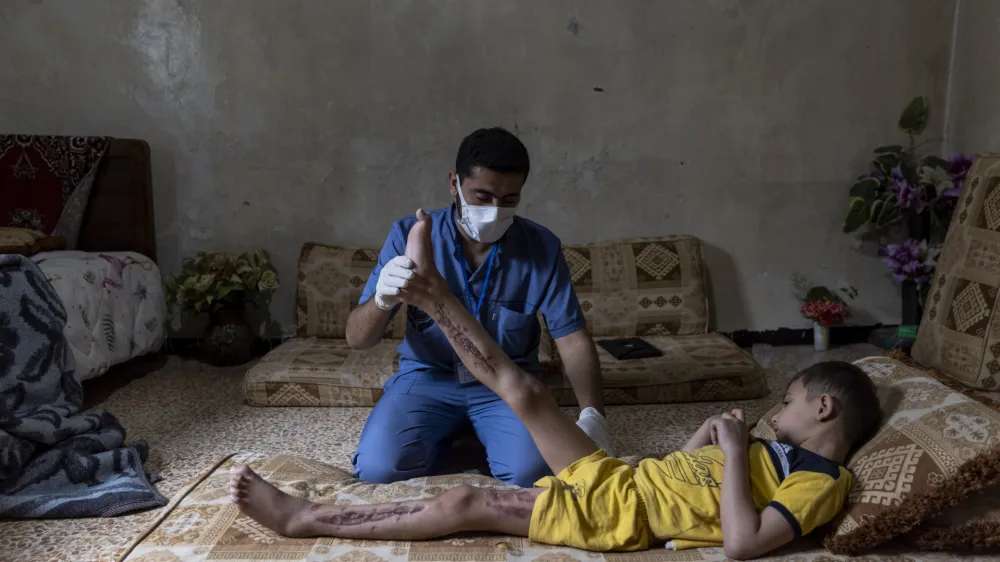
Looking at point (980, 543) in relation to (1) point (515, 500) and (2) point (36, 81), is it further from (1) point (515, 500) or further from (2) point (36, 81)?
(2) point (36, 81)

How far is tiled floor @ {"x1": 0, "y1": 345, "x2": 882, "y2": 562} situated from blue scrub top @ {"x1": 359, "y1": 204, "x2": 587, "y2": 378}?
18.7 inches

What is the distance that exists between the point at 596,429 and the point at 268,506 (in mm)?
752

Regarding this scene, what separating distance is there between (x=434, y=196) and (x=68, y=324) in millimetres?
1484

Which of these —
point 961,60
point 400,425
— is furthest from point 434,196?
point 961,60

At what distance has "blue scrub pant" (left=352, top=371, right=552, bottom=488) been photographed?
1.73m

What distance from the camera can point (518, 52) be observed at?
3.16 m

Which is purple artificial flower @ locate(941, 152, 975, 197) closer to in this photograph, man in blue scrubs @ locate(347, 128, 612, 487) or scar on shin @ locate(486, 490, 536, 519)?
man in blue scrubs @ locate(347, 128, 612, 487)

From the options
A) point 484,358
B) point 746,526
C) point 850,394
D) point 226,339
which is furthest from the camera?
point 226,339

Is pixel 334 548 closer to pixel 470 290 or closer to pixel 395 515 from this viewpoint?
pixel 395 515

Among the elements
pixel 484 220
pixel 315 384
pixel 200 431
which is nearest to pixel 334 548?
pixel 484 220

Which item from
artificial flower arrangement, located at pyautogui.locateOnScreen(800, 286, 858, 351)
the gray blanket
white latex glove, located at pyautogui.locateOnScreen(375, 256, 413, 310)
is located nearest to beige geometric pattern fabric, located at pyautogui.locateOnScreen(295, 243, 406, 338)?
the gray blanket

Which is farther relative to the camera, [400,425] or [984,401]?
[400,425]

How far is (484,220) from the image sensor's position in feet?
5.71

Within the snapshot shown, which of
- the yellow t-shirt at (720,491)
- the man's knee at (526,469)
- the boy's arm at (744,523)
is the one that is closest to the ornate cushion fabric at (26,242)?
the man's knee at (526,469)
